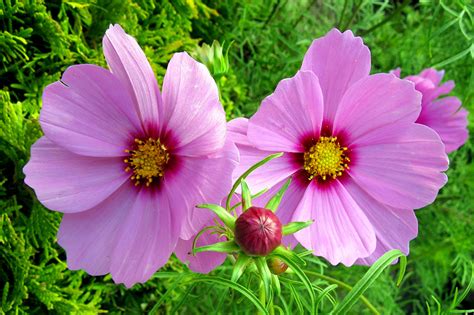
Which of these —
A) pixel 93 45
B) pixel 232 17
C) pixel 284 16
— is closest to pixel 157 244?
pixel 93 45

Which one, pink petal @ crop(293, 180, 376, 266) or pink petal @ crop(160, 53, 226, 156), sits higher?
pink petal @ crop(160, 53, 226, 156)

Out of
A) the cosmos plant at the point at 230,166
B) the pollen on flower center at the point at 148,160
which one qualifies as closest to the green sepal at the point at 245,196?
the cosmos plant at the point at 230,166

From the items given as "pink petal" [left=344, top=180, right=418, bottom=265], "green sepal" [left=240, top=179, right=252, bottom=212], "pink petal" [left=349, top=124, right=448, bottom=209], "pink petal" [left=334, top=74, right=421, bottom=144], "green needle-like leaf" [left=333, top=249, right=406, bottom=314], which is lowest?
"green needle-like leaf" [left=333, top=249, right=406, bottom=314]

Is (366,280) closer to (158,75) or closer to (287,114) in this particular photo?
(287,114)

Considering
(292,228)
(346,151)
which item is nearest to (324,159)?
(346,151)

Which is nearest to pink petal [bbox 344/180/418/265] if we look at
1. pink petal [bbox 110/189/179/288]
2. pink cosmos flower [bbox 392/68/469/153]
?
pink petal [bbox 110/189/179/288]

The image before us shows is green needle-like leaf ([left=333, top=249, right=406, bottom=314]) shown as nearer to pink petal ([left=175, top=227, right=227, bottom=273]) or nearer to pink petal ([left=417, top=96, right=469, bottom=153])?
pink petal ([left=175, top=227, right=227, bottom=273])
